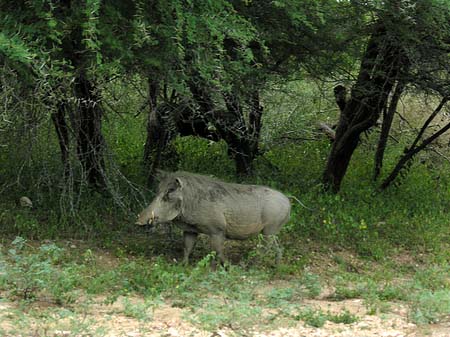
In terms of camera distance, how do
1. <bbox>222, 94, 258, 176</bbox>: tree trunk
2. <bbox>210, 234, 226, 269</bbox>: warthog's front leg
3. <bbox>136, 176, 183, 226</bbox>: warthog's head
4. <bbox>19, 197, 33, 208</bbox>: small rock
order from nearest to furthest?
<bbox>136, 176, 183, 226</bbox>: warthog's head < <bbox>210, 234, 226, 269</bbox>: warthog's front leg < <bbox>19, 197, 33, 208</bbox>: small rock < <bbox>222, 94, 258, 176</bbox>: tree trunk

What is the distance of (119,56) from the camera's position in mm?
7566

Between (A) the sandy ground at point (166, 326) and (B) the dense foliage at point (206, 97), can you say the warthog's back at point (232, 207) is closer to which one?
(B) the dense foliage at point (206, 97)

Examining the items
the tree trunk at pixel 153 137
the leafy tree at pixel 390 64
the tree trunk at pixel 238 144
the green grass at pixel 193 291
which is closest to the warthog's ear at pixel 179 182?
the green grass at pixel 193 291

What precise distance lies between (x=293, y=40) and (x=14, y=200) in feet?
12.3

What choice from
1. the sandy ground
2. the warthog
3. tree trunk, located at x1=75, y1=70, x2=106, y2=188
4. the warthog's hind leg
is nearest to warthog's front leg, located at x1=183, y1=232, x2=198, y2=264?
the warthog

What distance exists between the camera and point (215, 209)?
8.23m

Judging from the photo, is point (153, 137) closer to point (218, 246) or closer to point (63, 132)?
point (63, 132)

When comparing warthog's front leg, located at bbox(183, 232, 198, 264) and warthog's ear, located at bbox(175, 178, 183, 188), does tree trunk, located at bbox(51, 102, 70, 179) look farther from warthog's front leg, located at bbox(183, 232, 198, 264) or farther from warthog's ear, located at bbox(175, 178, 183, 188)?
warthog's front leg, located at bbox(183, 232, 198, 264)

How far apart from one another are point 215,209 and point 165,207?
19.8 inches

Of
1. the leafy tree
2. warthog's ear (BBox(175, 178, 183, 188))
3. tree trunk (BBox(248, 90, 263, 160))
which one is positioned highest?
the leafy tree

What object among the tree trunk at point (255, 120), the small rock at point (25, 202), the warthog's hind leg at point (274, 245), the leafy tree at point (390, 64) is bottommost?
the small rock at point (25, 202)

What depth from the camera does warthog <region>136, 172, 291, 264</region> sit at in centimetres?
810

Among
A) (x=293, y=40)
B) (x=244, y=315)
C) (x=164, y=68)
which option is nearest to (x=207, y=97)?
(x=293, y=40)

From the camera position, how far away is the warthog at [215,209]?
810 centimetres
